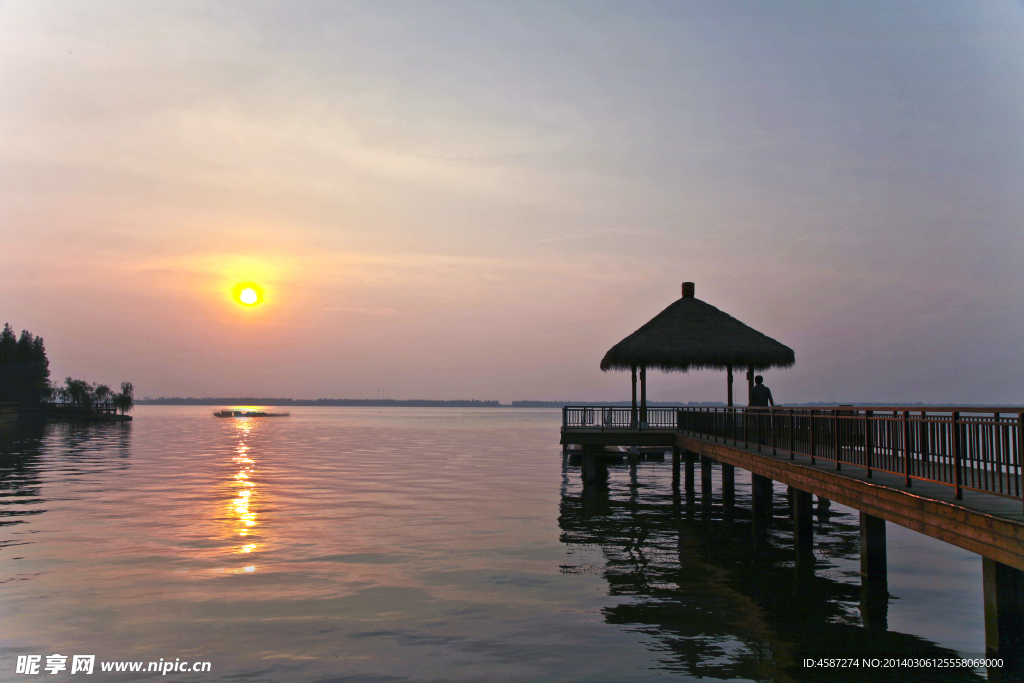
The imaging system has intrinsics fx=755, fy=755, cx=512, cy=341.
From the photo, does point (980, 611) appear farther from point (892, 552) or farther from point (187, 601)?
point (187, 601)

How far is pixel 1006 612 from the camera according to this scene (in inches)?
344

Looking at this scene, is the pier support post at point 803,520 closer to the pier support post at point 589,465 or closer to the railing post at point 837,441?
the railing post at point 837,441

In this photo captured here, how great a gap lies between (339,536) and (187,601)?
6468mm

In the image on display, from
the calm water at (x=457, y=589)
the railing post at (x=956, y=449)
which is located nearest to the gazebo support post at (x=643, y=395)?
the calm water at (x=457, y=589)

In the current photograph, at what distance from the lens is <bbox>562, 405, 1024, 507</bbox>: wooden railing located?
844cm

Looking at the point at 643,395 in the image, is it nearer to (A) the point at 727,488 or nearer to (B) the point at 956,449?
(A) the point at 727,488

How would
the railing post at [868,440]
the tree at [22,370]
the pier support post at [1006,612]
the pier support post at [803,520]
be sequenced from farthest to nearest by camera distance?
the tree at [22,370] → the pier support post at [803,520] → the railing post at [868,440] → the pier support post at [1006,612]

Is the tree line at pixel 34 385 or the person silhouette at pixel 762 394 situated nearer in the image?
the person silhouette at pixel 762 394

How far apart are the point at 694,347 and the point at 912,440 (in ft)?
56.2

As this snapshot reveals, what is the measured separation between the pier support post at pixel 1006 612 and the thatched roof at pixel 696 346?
18723 millimetres

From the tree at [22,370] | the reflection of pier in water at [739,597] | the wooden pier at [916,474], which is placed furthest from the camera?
the tree at [22,370]

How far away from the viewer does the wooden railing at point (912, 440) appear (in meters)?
8.44

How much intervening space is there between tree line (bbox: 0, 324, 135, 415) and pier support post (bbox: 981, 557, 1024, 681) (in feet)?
380

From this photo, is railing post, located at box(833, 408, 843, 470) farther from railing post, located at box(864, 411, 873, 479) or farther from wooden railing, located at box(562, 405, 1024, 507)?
railing post, located at box(864, 411, 873, 479)
